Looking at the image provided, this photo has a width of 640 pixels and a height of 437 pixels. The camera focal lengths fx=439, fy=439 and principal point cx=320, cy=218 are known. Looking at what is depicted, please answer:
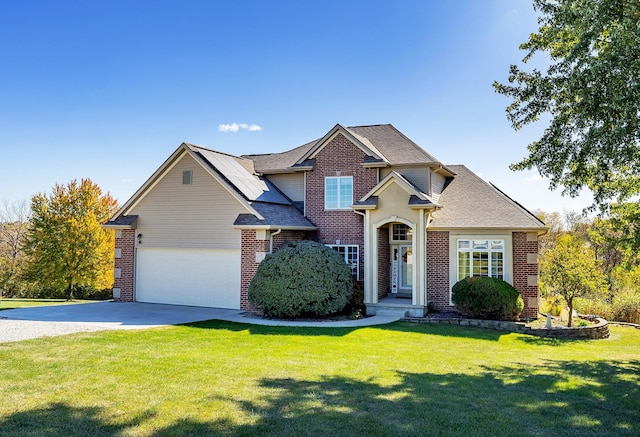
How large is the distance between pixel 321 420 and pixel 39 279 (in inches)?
1207

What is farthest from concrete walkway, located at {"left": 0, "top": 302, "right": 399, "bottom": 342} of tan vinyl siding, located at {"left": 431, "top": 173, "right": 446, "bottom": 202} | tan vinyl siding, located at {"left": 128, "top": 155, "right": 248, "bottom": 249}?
tan vinyl siding, located at {"left": 431, "top": 173, "right": 446, "bottom": 202}

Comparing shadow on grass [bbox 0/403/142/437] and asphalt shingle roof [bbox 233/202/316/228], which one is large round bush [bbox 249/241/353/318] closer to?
asphalt shingle roof [bbox 233/202/316/228]

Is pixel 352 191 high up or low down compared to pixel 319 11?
down

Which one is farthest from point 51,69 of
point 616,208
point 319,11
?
point 616,208

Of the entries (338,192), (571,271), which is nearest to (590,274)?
(571,271)

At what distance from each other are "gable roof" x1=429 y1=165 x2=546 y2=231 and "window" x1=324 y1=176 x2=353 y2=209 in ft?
12.3

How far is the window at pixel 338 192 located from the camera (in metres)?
19.2

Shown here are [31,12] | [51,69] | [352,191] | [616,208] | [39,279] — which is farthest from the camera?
[39,279]

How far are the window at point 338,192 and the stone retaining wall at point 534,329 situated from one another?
578 cm

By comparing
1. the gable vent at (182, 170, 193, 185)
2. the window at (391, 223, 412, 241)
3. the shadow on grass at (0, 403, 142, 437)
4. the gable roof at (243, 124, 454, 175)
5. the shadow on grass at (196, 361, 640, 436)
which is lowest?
the shadow on grass at (196, 361, 640, 436)

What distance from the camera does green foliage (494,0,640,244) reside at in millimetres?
7699

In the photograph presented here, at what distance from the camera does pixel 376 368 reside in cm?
865

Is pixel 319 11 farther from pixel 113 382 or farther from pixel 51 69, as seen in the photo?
pixel 113 382

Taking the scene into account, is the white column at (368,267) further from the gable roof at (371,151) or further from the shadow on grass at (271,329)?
the shadow on grass at (271,329)
